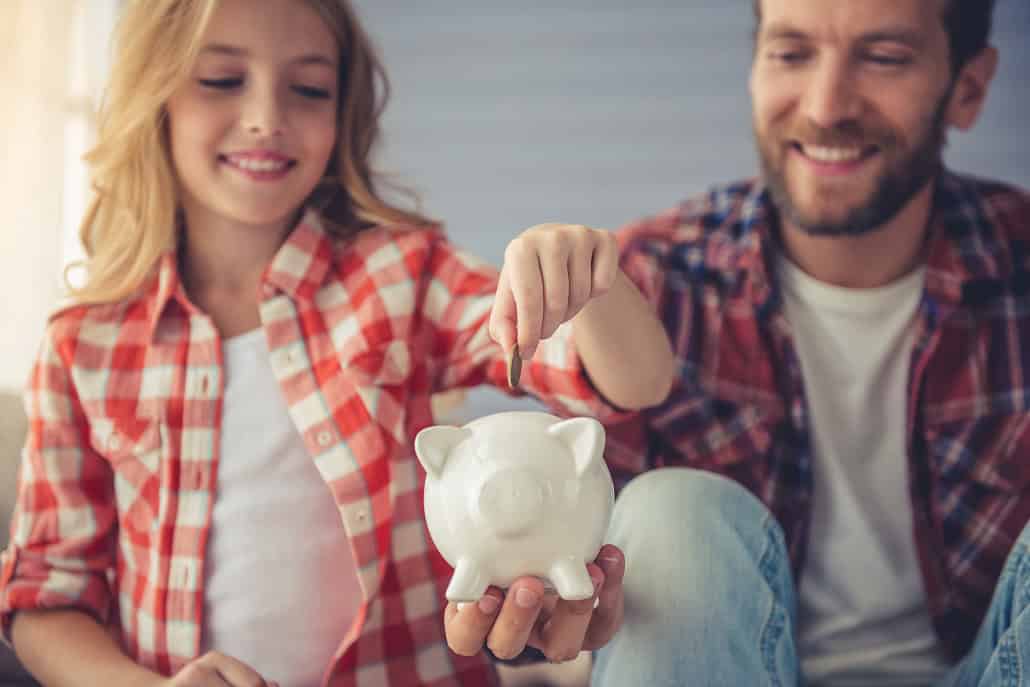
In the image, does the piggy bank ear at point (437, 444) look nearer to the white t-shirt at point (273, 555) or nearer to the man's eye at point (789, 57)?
the white t-shirt at point (273, 555)

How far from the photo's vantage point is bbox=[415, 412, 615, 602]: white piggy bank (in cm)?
68

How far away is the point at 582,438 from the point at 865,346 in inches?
26.1

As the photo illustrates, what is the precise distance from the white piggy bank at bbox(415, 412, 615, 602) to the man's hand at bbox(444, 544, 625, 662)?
0.02 meters

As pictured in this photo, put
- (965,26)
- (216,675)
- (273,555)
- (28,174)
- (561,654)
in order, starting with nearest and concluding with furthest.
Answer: (561,654) → (216,675) → (273,555) → (965,26) → (28,174)

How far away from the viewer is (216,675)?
0.90 metres

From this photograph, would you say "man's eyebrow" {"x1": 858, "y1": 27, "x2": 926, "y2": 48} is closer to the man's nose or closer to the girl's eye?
the man's nose

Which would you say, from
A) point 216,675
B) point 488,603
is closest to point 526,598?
point 488,603

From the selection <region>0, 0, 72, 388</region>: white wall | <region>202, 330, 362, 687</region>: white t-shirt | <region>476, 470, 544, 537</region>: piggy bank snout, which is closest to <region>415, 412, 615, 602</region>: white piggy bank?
<region>476, 470, 544, 537</region>: piggy bank snout

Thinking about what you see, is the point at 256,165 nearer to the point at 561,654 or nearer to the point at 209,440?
the point at 209,440

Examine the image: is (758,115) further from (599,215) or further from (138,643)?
(138,643)

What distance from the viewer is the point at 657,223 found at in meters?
1.35

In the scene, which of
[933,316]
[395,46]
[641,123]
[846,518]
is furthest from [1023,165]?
[395,46]

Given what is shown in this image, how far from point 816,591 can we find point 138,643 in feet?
2.64

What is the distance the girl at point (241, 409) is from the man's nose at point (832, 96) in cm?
47
